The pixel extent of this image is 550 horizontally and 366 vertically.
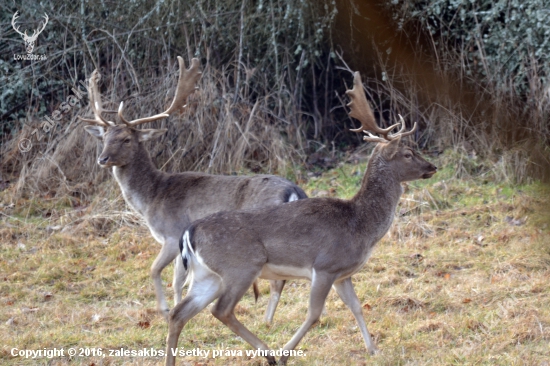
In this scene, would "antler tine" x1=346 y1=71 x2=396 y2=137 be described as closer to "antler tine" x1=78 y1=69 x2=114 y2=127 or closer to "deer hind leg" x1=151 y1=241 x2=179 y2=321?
"deer hind leg" x1=151 y1=241 x2=179 y2=321

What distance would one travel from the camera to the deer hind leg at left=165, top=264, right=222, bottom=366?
5.13 meters

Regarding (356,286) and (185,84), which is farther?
(185,84)

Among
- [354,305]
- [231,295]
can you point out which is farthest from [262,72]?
[231,295]

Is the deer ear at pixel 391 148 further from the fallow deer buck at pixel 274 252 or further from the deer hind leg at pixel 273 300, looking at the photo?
the deer hind leg at pixel 273 300

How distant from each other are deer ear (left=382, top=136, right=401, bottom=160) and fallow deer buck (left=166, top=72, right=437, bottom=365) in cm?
51

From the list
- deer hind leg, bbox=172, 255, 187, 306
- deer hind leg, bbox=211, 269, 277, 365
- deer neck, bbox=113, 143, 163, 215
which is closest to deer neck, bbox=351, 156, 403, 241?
deer hind leg, bbox=211, 269, 277, 365

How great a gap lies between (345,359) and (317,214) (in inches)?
40.7

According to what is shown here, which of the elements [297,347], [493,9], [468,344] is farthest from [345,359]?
[493,9]

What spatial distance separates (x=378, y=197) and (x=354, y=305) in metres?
0.83

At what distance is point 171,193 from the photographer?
7113 millimetres

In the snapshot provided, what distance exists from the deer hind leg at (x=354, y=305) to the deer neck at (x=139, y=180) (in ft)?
7.54

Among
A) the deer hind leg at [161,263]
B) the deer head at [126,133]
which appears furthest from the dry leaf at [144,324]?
the deer head at [126,133]

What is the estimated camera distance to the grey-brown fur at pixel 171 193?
6.60 meters

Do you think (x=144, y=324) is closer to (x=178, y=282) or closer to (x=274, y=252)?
(x=178, y=282)
